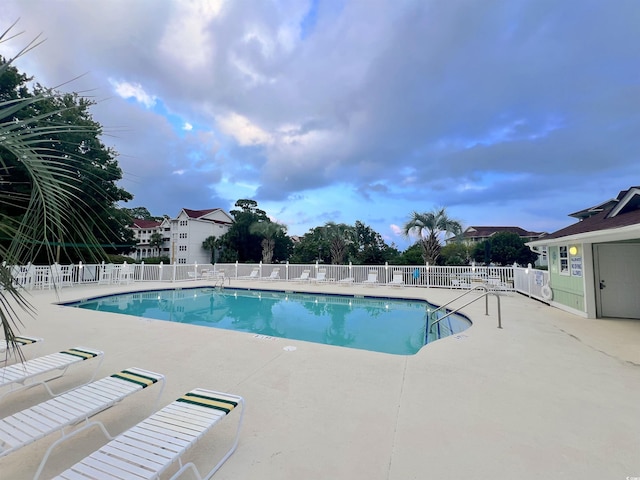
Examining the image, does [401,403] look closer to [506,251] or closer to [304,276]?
[304,276]

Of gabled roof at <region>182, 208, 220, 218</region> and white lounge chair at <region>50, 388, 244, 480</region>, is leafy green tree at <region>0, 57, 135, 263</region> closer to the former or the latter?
white lounge chair at <region>50, 388, 244, 480</region>

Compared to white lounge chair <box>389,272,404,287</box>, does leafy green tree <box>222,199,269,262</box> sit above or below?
above

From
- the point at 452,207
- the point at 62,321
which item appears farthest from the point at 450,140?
the point at 62,321

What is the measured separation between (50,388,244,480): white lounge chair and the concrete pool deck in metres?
0.31

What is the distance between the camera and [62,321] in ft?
20.5

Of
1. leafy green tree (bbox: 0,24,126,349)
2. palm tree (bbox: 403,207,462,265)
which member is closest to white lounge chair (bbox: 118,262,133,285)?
palm tree (bbox: 403,207,462,265)

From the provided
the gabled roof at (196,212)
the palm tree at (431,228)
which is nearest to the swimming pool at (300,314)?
the palm tree at (431,228)

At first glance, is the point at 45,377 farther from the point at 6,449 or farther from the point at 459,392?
the point at 459,392

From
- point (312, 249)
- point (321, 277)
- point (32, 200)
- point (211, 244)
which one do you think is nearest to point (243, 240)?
point (211, 244)

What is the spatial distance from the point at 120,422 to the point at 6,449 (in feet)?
2.65

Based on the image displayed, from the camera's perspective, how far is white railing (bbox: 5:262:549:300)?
1090 cm

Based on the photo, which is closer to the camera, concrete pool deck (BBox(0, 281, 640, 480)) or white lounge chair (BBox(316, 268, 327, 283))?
concrete pool deck (BBox(0, 281, 640, 480))

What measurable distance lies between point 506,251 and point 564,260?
24199mm

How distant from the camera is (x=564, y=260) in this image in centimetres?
762
